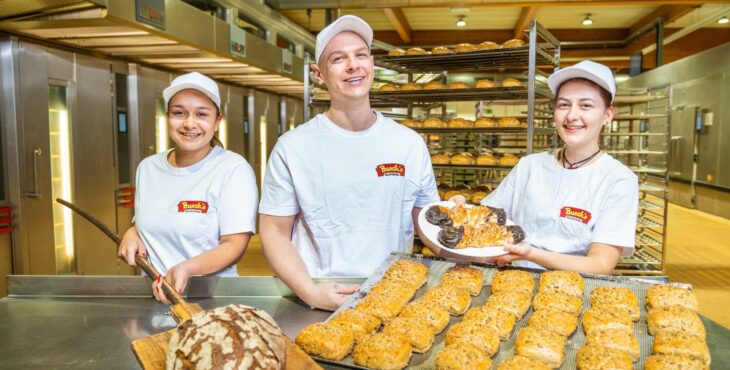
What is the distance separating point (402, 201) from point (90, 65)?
3.34 m

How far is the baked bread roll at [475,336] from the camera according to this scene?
1.13 meters

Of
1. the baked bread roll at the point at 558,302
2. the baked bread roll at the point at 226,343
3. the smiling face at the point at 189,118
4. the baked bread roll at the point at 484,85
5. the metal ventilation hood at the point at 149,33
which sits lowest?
the baked bread roll at the point at 558,302

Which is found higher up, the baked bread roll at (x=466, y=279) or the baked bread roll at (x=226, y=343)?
the baked bread roll at (x=226, y=343)

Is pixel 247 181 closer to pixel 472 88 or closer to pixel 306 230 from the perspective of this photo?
pixel 306 230

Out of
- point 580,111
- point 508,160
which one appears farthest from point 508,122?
point 580,111

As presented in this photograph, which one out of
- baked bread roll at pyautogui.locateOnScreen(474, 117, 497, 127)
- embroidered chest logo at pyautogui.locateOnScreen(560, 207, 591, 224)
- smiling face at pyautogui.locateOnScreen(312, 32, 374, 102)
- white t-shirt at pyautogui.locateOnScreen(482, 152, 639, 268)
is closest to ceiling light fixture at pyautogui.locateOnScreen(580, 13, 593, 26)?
baked bread roll at pyautogui.locateOnScreen(474, 117, 497, 127)

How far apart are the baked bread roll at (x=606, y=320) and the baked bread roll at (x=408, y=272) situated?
1.46 feet

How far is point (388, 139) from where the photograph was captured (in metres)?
1.76

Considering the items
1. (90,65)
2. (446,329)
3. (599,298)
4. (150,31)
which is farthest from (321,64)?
(90,65)

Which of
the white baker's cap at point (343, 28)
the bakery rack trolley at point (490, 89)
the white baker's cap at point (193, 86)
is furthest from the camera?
the bakery rack trolley at point (490, 89)

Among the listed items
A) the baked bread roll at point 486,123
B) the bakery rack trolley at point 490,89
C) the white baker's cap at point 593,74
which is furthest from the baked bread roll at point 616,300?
the baked bread roll at point 486,123

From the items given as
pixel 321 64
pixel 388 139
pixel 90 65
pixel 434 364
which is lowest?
pixel 434 364

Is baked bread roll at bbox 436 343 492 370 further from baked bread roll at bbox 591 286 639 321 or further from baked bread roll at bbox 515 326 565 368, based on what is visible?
baked bread roll at bbox 591 286 639 321

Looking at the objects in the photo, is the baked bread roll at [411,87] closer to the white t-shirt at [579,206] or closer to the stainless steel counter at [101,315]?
the white t-shirt at [579,206]
